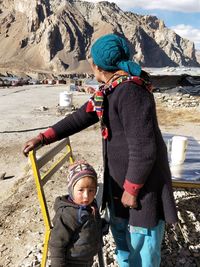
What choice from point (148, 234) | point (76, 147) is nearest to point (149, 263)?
point (148, 234)

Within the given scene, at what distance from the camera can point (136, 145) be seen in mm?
2309

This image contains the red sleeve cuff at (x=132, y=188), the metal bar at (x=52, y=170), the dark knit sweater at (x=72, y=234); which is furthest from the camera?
the metal bar at (x=52, y=170)

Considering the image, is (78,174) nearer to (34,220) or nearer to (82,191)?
(82,191)

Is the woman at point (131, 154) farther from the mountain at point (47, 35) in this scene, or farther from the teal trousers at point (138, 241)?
the mountain at point (47, 35)

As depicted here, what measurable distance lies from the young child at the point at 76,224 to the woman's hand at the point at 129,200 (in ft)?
0.94

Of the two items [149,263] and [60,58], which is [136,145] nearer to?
[149,263]

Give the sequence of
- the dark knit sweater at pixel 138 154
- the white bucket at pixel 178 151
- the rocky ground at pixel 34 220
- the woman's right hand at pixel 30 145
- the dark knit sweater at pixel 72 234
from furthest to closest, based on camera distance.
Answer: the white bucket at pixel 178 151 → the rocky ground at pixel 34 220 → the woman's right hand at pixel 30 145 → the dark knit sweater at pixel 72 234 → the dark knit sweater at pixel 138 154

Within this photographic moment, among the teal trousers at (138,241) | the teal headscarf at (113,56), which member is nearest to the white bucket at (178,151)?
the teal trousers at (138,241)

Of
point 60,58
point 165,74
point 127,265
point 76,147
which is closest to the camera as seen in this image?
point 127,265

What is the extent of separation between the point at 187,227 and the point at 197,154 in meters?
0.89

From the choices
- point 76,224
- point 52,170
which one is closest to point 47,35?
point 52,170

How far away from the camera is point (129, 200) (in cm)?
245

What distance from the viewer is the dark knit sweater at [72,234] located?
2.58 meters

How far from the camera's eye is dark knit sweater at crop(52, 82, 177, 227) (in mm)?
2266
